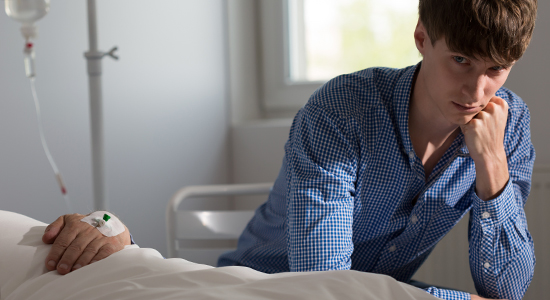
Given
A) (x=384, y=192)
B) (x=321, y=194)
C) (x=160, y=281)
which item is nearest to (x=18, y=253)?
(x=160, y=281)

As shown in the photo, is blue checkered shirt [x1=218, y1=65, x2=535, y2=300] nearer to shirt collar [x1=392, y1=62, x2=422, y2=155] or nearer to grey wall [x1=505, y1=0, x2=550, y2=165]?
shirt collar [x1=392, y1=62, x2=422, y2=155]

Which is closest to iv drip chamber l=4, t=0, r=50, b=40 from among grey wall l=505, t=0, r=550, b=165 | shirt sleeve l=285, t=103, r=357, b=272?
shirt sleeve l=285, t=103, r=357, b=272

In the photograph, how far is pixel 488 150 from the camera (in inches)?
41.5

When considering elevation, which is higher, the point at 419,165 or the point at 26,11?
the point at 26,11

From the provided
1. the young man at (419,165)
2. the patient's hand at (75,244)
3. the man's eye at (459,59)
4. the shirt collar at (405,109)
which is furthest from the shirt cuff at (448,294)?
the patient's hand at (75,244)

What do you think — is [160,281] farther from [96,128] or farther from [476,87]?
[96,128]

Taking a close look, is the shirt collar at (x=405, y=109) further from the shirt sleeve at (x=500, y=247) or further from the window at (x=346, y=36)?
the window at (x=346, y=36)

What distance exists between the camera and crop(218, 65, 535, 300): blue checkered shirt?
101 centimetres

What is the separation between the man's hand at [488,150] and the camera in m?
1.05

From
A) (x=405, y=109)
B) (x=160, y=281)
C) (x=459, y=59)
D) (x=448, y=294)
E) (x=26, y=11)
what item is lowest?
(x=448, y=294)

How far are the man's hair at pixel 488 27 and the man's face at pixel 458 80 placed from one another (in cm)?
2

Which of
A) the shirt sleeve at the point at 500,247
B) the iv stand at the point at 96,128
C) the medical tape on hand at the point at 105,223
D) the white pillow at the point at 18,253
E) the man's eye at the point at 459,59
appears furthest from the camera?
the iv stand at the point at 96,128

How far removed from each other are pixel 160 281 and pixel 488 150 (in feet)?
2.43

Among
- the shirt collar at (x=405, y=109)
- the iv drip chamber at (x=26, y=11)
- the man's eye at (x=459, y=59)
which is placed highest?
the iv drip chamber at (x=26, y=11)
